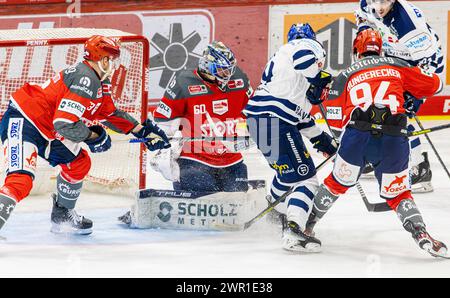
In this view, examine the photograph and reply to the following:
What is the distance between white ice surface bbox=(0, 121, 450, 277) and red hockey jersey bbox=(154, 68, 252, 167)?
489 millimetres

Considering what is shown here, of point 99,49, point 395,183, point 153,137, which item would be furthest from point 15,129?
point 395,183

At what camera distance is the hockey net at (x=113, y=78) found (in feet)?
19.6

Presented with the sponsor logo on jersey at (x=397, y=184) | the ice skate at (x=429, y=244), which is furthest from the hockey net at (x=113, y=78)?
the ice skate at (x=429, y=244)

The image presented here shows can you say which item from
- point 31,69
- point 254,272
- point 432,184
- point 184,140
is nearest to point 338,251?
point 254,272

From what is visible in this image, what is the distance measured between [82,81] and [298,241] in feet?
4.30

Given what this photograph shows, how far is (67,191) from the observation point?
17.6ft

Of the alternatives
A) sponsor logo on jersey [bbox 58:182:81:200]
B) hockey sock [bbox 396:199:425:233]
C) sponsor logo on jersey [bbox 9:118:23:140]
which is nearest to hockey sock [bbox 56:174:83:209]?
sponsor logo on jersey [bbox 58:182:81:200]

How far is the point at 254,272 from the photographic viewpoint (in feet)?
15.0

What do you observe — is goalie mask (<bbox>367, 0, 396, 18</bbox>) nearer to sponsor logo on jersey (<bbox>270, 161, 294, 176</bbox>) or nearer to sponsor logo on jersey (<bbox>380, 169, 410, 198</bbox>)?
sponsor logo on jersey (<bbox>270, 161, 294, 176</bbox>)

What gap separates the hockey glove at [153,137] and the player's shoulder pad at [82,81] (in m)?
0.46

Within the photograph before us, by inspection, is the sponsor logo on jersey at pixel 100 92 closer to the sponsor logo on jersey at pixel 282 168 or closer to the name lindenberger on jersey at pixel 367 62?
the sponsor logo on jersey at pixel 282 168

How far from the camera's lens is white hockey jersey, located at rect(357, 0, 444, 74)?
6055mm

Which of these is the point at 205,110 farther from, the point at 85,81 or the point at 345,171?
the point at 345,171

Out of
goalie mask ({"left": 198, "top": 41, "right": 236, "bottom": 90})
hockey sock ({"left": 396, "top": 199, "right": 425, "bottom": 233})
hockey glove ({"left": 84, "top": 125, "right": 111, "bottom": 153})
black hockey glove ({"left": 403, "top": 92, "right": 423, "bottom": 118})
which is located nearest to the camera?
hockey sock ({"left": 396, "top": 199, "right": 425, "bottom": 233})
